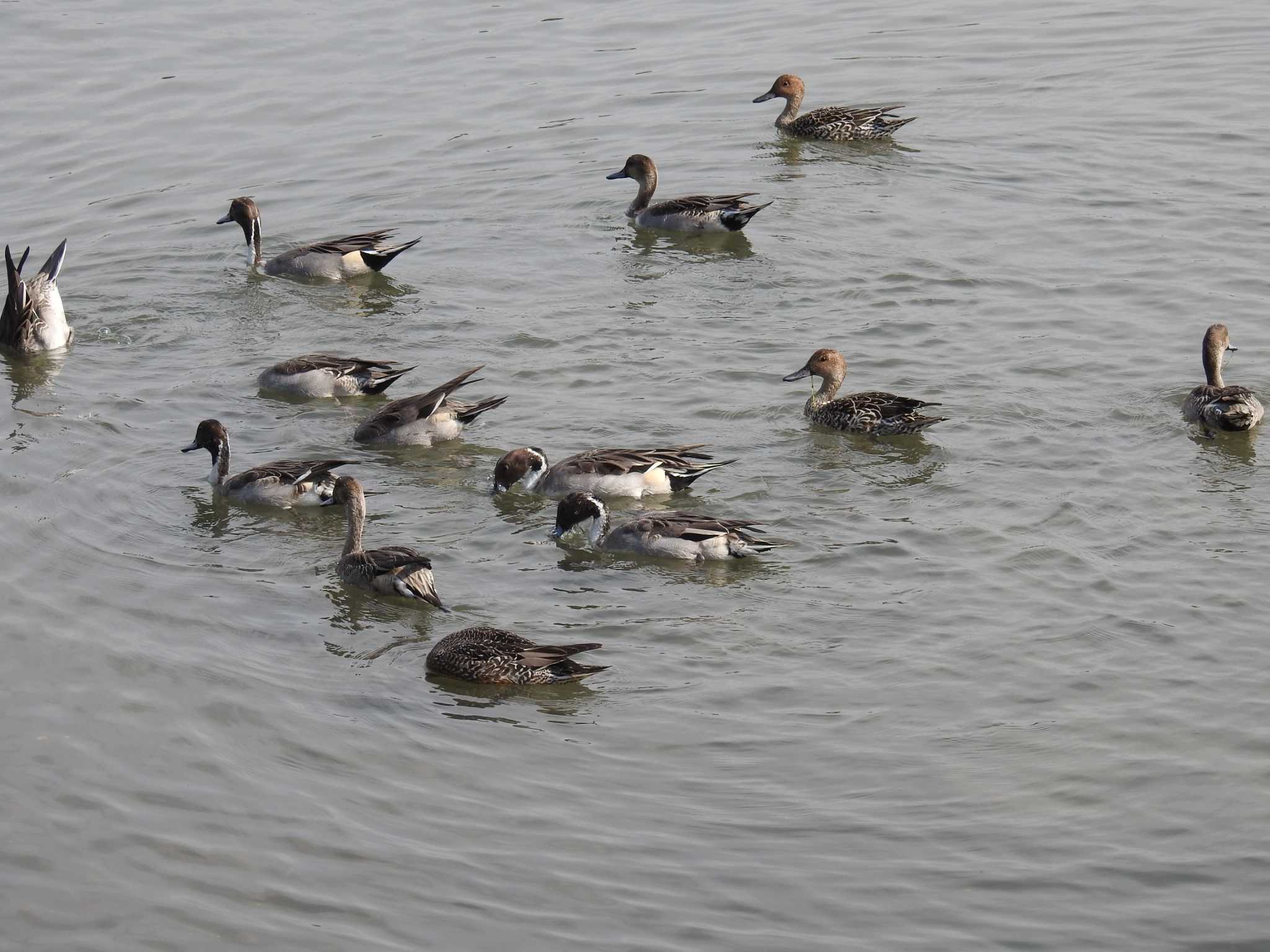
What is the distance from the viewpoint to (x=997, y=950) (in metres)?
7.23

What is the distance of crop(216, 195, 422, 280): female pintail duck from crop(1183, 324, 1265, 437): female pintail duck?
26.0ft

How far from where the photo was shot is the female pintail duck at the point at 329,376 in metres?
14.2

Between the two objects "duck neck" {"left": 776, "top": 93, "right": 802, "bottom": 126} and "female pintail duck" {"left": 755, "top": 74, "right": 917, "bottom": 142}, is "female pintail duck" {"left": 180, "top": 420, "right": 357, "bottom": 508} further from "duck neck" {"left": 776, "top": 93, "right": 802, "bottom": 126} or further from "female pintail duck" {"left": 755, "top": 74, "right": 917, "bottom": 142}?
"duck neck" {"left": 776, "top": 93, "right": 802, "bottom": 126}

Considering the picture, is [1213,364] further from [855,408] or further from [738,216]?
[738,216]

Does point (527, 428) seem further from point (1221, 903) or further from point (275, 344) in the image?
point (1221, 903)

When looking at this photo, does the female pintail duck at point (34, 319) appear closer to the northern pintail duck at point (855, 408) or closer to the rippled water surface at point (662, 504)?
the rippled water surface at point (662, 504)

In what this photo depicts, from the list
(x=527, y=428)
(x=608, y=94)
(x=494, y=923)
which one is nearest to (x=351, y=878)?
(x=494, y=923)

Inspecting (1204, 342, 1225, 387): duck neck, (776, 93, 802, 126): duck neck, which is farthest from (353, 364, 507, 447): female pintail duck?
(776, 93, 802, 126): duck neck

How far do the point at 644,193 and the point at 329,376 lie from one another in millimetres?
5845

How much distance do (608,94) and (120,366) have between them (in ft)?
31.2

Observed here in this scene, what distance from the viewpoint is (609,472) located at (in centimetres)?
1224

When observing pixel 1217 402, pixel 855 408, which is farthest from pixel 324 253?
pixel 1217 402

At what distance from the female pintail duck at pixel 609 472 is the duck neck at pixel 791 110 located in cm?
985

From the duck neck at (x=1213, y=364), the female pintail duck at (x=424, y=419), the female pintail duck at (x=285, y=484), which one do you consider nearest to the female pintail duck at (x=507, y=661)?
the female pintail duck at (x=285, y=484)
